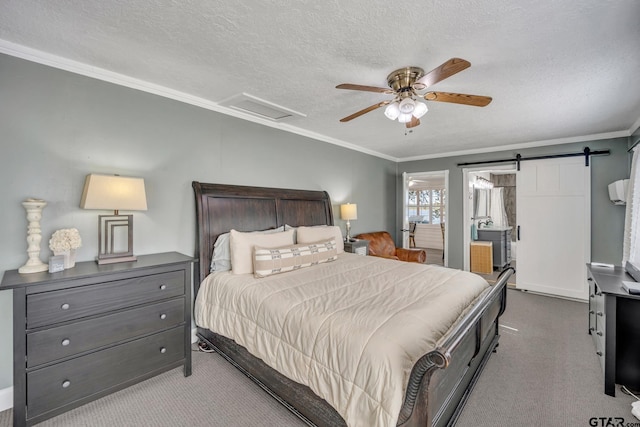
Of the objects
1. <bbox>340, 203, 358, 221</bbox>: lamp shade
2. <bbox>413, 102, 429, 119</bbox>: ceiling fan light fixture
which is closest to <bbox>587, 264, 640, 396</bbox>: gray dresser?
<bbox>413, 102, 429, 119</bbox>: ceiling fan light fixture

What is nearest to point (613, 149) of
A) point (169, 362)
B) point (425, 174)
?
point (425, 174)

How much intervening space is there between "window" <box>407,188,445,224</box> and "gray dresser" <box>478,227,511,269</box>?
10.4 feet

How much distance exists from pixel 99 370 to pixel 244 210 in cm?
184

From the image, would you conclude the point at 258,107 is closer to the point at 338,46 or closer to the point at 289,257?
the point at 338,46

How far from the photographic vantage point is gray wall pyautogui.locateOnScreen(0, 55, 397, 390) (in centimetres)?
198

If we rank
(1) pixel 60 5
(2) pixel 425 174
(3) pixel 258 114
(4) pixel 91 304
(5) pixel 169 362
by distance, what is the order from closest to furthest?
(1) pixel 60 5 → (4) pixel 91 304 → (5) pixel 169 362 → (3) pixel 258 114 → (2) pixel 425 174

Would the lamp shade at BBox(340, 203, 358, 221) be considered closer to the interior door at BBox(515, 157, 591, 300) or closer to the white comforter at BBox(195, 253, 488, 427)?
the white comforter at BBox(195, 253, 488, 427)

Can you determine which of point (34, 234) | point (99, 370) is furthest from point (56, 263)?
point (99, 370)

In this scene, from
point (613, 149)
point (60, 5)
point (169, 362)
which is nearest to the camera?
point (60, 5)

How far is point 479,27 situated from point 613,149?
13.0 ft

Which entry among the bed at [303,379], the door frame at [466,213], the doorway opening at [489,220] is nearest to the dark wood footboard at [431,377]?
the bed at [303,379]

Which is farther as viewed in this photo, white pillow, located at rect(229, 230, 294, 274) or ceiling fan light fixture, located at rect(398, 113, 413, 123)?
white pillow, located at rect(229, 230, 294, 274)

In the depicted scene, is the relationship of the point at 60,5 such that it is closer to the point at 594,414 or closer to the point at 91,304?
the point at 91,304

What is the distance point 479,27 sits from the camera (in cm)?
172
